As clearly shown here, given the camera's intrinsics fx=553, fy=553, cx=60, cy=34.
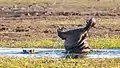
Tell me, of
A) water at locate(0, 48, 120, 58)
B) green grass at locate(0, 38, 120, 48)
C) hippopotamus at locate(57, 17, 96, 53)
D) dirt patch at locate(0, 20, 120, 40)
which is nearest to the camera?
water at locate(0, 48, 120, 58)

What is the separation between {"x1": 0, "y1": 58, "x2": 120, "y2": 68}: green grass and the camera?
15461 millimetres

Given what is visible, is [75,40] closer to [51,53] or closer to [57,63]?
[51,53]

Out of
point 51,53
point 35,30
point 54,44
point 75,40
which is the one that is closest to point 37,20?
point 35,30

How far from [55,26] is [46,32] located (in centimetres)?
226

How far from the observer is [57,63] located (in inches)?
629

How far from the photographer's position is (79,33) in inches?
746

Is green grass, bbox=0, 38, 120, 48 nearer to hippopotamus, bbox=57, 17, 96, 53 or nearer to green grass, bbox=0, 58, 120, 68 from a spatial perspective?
hippopotamus, bbox=57, 17, 96, 53

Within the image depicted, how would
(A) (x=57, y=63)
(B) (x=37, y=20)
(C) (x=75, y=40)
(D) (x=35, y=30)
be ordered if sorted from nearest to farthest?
(A) (x=57, y=63), (C) (x=75, y=40), (D) (x=35, y=30), (B) (x=37, y=20)

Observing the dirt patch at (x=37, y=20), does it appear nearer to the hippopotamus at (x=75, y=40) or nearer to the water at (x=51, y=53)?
the water at (x=51, y=53)

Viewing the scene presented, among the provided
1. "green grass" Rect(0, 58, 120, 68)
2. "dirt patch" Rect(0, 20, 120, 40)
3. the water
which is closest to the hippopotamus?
the water

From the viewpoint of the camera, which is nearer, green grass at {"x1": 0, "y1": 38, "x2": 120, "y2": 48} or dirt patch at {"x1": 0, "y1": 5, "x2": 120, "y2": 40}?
green grass at {"x1": 0, "y1": 38, "x2": 120, "y2": 48}

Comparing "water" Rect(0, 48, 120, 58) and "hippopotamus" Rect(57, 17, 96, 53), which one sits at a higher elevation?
"hippopotamus" Rect(57, 17, 96, 53)

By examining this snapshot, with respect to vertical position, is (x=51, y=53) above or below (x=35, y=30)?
above

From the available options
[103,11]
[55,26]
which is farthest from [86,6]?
[55,26]
